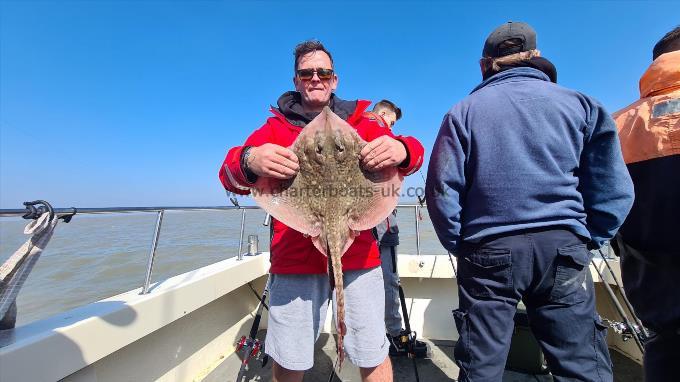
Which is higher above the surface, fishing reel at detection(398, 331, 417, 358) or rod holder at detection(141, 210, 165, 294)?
rod holder at detection(141, 210, 165, 294)

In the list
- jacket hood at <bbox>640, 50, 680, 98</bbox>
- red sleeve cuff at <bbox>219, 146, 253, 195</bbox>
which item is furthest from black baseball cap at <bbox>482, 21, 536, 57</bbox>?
red sleeve cuff at <bbox>219, 146, 253, 195</bbox>

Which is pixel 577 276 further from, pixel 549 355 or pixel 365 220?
pixel 365 220

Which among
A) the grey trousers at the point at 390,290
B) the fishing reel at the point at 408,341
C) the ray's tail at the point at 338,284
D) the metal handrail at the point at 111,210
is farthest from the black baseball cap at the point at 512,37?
the metal handrail at the point at 111,210

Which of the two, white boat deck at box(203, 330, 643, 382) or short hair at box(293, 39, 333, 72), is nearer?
short hair at box(293, 39, 333, 72)

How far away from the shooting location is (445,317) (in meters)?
4.36

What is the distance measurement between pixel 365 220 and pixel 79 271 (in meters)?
11.6

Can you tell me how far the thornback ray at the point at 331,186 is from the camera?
6.36ft

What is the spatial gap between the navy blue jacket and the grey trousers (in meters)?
1.52

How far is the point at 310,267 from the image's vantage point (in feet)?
6.89

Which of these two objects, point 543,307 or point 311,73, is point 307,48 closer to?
point 311,73

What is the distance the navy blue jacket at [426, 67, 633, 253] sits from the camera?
1969 mm

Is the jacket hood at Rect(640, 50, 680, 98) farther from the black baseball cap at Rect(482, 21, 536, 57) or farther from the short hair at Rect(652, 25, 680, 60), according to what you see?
the black baseball cap at Rect(482, 21, 536, 57)

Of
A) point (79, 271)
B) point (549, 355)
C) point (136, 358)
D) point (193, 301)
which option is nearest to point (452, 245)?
point (549, 355)

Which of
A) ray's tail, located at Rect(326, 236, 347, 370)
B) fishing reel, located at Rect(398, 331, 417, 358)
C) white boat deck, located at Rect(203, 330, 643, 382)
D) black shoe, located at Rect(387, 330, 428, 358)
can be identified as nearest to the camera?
ray's tail, located at Rect(326, 236, 347, 370)
